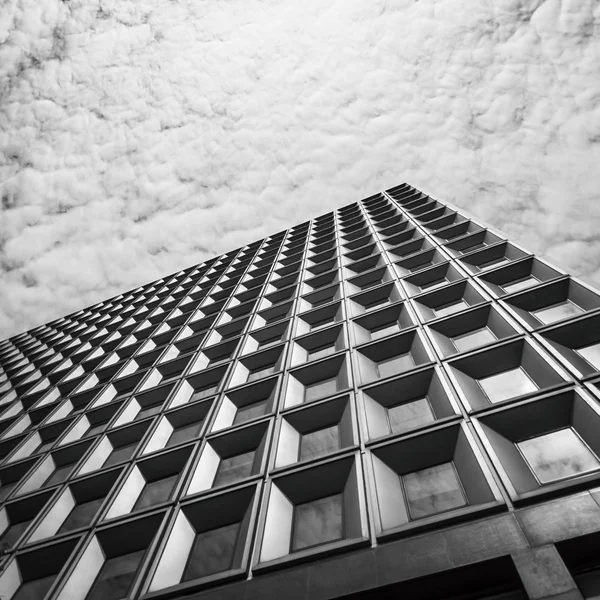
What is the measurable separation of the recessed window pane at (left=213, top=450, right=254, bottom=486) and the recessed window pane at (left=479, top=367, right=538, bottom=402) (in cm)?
688

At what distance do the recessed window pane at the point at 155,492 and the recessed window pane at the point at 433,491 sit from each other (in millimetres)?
7011

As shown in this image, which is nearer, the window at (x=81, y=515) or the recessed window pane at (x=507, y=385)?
the recessed window pane at (x=507, y=385)

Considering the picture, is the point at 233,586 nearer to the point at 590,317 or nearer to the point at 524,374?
the point at 524,374

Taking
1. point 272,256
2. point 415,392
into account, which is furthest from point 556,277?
point 272,256

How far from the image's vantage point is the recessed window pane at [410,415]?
36.8 feet

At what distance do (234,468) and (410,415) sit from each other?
209 inches

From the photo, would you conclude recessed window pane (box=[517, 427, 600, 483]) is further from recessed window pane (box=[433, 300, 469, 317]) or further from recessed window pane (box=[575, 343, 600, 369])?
recessed window pane (box=[433, 300, 469, 317])

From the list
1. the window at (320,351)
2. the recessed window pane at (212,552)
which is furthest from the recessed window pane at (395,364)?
the recessed window pane at (212,552)

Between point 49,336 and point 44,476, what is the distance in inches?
1226

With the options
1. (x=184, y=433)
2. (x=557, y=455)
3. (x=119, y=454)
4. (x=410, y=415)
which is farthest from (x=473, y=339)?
(x=119, y=454)

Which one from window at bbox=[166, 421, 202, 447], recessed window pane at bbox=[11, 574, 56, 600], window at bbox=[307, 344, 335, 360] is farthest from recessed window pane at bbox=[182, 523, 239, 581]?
window at bbox=[307, 344, 335, 360]

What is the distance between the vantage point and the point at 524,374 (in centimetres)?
1140

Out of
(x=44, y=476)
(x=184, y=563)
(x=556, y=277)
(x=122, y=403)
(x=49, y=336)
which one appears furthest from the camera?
(x=49, y=336)

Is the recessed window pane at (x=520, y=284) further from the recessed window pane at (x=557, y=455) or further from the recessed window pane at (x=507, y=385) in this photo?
the recessed window pane at (x=557, y=455)
